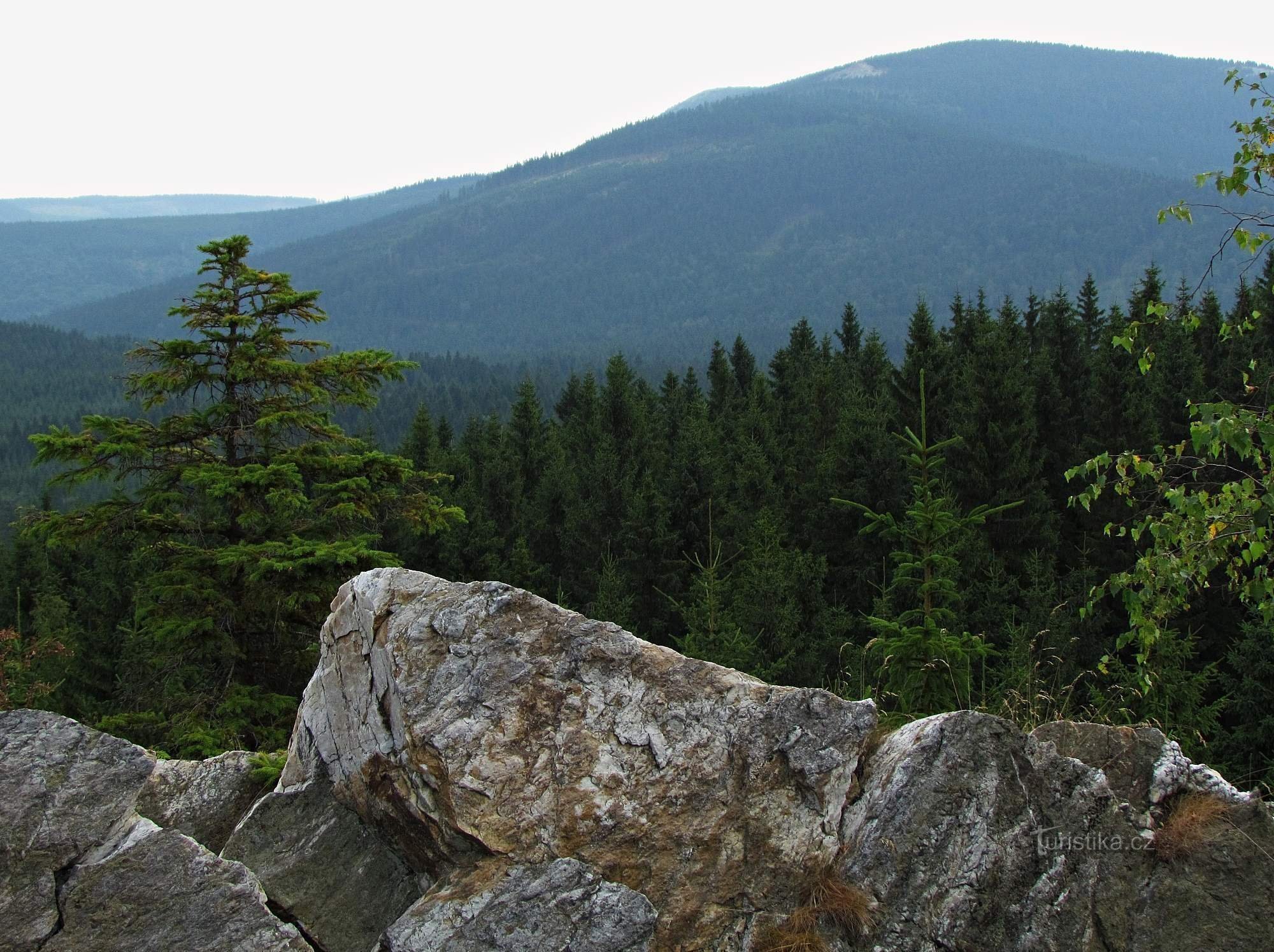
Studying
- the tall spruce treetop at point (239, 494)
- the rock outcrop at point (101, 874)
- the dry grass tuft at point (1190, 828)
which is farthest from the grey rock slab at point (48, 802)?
the tall spruce treetop at point (239, 494)

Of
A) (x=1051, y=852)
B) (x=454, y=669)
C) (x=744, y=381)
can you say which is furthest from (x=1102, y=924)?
(x=744, y=381)

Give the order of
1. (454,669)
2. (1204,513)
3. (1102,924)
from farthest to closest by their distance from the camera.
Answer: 1. (1204,513)
2. (454,669)
3. (1102,924)

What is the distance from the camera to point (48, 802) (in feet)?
19.6

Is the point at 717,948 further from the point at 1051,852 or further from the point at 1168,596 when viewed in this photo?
the point at 1168,596

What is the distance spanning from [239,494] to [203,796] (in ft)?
25.4

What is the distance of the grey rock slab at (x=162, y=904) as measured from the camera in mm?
5727

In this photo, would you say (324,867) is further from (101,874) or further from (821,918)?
(821,918)

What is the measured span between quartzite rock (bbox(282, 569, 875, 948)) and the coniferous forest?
178 cm

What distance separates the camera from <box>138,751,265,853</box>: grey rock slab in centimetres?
730

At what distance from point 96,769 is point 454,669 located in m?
2.11

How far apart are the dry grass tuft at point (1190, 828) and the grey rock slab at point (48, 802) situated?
576 cm

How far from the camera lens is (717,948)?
19.5 feet

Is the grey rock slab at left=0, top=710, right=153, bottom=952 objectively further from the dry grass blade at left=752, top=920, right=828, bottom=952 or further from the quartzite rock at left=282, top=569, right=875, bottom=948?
the dry grass blade at left=752, top=920, right=828, bottom=952

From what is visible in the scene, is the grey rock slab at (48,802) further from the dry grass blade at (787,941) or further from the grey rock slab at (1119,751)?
the grey rock slab at (1119,751)
